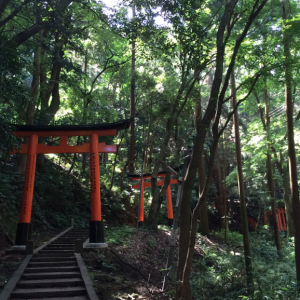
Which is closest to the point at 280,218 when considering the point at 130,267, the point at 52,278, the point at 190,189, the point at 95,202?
the point at 130,267

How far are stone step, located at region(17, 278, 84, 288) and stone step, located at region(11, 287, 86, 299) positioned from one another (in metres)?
0.21

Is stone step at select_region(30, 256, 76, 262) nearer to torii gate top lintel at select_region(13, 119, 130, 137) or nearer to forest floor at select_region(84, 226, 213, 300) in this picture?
forest floor at select_region(84, 226, 213, 300)

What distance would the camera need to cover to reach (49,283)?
5828 mm

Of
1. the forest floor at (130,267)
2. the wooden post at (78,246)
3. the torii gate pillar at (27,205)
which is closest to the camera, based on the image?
the forest floor at (130,267)

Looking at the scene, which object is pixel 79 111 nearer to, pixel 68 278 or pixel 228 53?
pixel 228 53

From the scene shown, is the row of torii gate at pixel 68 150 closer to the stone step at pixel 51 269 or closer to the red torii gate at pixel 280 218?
the stone step at pixel 51 269

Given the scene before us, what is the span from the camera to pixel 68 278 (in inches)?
242

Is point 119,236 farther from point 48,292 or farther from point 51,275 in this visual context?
point 48,292

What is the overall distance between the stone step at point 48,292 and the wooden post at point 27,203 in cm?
311

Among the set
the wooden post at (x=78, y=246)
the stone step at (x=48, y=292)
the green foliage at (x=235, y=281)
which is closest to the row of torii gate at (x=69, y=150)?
the wooden post at (x=78, y=246)

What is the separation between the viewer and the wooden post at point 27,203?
27.2 feet

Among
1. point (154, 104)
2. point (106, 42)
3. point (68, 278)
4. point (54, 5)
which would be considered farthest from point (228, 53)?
point (106, 42)

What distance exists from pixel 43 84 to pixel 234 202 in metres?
18.6

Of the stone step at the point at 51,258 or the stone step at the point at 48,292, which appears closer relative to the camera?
the stone step at the point at 48,292
